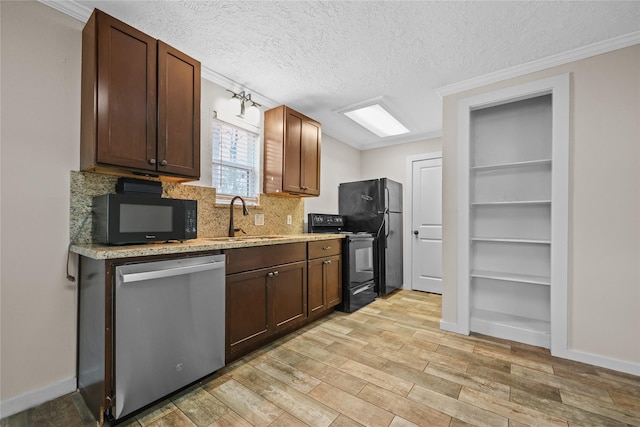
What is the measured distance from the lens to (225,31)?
2.10 metres

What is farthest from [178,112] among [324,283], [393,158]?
[393,158]

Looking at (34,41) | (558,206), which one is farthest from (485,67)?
(34,41)

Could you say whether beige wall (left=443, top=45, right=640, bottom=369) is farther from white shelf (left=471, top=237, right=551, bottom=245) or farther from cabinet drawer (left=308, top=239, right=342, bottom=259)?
cabinet drawer (left=308, top=239, right=342, bottom=259)

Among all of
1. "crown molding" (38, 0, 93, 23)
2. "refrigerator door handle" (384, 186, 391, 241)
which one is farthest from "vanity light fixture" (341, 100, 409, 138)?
"crown molding" (38, 0, 93, 23)

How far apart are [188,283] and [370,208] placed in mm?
2943

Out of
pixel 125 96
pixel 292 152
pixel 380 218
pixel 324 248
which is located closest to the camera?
pixel 125 96

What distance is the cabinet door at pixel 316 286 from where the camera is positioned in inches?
112

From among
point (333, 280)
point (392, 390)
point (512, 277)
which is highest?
point (512, 277)

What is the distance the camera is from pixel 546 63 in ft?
7.95

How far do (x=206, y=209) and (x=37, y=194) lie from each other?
1145 millimetres

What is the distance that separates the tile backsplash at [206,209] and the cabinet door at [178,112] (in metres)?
0.38

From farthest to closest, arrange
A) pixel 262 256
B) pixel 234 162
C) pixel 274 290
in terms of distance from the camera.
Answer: pixel 234 162, pixel 274 290, pixel 262 256

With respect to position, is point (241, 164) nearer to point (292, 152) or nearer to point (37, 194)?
point (292, 152)

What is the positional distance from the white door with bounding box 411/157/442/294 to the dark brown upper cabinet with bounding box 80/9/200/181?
11.4 feet
